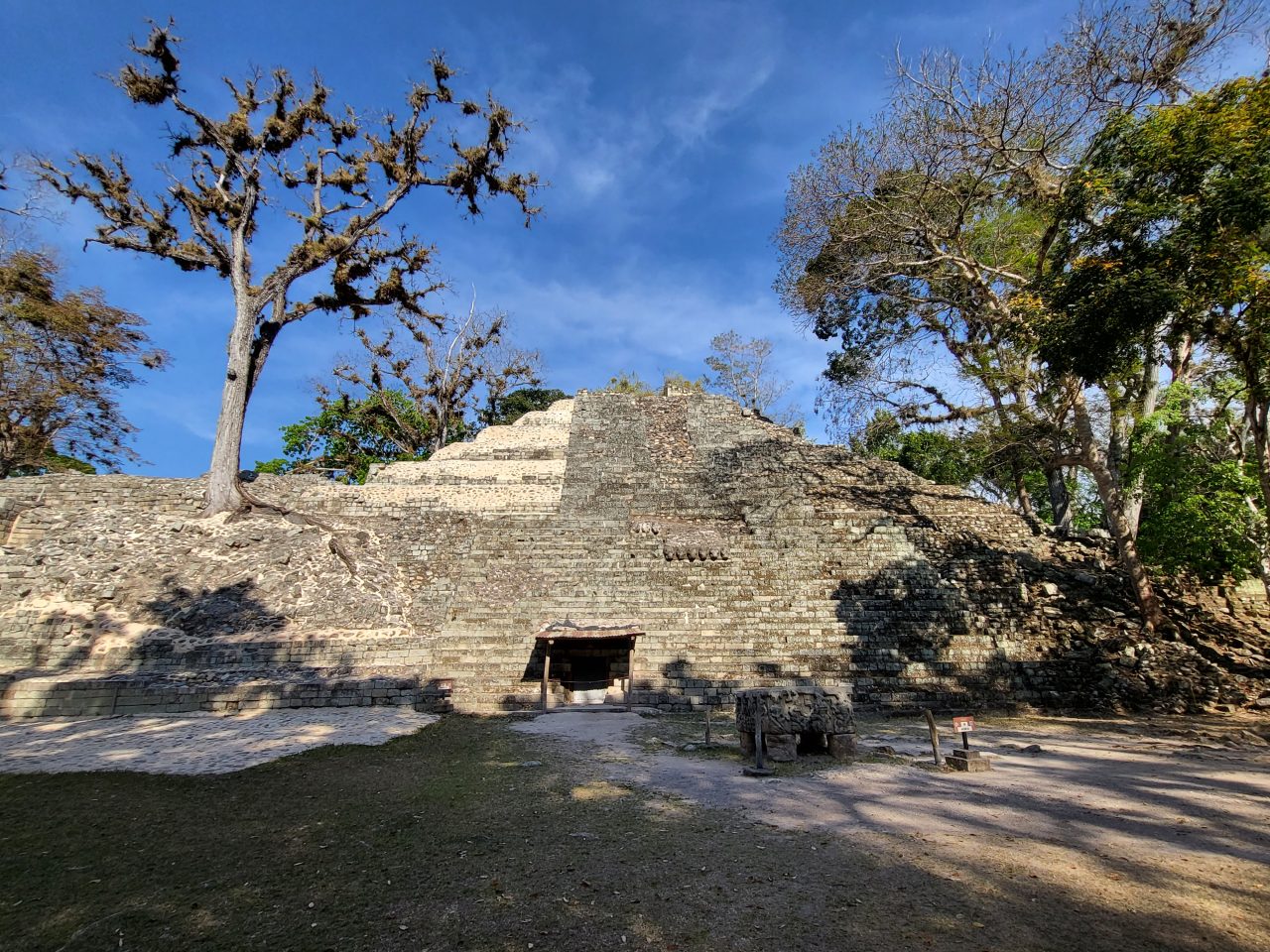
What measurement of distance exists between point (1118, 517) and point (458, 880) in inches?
447

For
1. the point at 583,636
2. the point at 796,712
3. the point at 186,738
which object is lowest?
the point at 186,738

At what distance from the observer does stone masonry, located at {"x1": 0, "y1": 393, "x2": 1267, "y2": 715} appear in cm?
890

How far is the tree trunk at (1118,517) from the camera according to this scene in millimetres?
9898

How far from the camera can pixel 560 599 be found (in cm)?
1034

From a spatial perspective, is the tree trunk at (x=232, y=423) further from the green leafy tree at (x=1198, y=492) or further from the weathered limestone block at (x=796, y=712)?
the green leafy tree at (x=1198, y=492)

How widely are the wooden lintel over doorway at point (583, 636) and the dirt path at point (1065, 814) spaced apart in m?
1.50

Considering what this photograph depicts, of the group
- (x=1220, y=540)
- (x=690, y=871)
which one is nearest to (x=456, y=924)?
(x=690, y=871)

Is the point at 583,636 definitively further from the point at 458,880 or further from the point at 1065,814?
the point at 1065,814

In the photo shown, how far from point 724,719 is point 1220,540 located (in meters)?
7.59

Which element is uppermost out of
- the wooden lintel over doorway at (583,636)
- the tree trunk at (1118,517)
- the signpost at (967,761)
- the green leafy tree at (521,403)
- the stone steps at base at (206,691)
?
the green leafy tree at (521,403)

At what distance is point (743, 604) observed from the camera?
10.4m

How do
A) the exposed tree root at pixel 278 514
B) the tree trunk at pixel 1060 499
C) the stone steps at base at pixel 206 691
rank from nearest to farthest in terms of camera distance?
the stone steps at base at pixel 206 691 → the exposed tree root at pixel 278 514 → the tree trunk at pixel 1060 499

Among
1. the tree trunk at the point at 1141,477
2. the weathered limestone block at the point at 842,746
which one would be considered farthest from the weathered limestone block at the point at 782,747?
the tree trunk at the point at 1141,477

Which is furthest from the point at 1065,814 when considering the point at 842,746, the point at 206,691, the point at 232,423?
the point at 232,423
